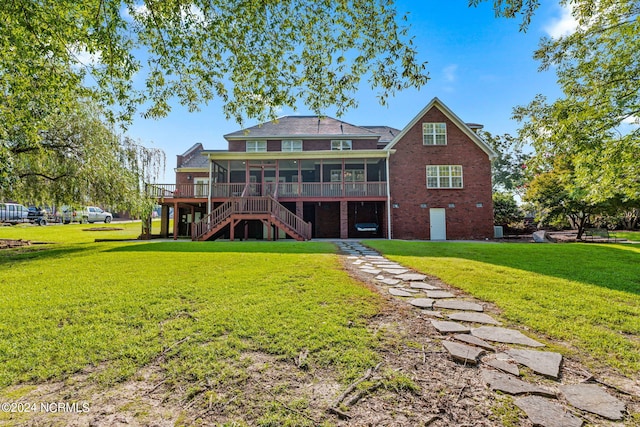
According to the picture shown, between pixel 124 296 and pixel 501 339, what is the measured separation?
5.04 metres

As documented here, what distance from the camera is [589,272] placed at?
20.8ft

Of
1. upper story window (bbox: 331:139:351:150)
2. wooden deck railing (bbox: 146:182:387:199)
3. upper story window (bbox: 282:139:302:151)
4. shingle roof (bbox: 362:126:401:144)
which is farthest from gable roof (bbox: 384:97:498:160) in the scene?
upper story window (bbox: 282:139:302:151)

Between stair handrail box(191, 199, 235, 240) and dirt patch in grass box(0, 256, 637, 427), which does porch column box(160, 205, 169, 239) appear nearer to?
stair handrail box(191, 199, 235, 240)

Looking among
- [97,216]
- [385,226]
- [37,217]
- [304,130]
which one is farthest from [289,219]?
[37,217]

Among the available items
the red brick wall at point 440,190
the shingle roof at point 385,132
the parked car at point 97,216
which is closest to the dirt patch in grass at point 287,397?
the red brick wall at point 440,190

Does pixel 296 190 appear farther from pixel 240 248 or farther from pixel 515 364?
pixel 515 364

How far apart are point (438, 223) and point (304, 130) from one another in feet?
36.8

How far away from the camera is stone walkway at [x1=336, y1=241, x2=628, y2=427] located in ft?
6.27

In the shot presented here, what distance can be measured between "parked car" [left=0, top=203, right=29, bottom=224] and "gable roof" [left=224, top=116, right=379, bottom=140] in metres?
22.0

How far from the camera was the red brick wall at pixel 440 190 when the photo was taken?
704 inches

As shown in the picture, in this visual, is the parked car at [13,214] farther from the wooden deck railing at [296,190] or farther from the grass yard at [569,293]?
the grass yard at [569,293]

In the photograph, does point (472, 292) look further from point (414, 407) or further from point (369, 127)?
point (369, 127)

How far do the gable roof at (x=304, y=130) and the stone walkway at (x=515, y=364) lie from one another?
57.4 ft

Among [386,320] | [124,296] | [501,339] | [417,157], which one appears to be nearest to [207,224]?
[124,296]
